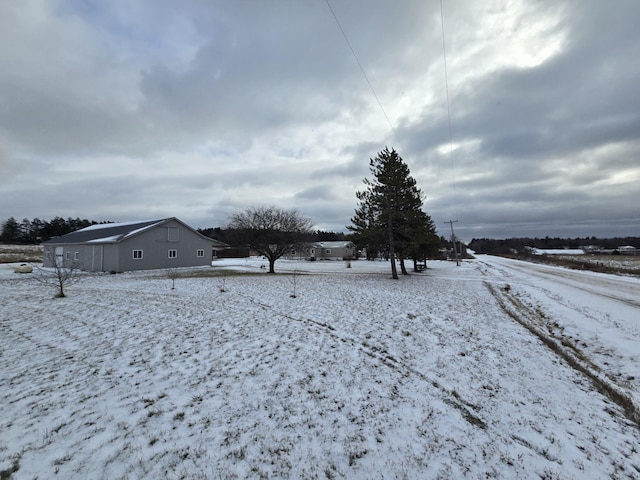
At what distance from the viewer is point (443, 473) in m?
3.31

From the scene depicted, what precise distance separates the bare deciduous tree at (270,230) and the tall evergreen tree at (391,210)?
25.6 ft

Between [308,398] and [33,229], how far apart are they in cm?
11280

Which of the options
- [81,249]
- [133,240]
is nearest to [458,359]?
[133,240]

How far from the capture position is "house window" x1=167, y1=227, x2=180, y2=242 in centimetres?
3161

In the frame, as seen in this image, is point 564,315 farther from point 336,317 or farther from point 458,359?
point 336,317

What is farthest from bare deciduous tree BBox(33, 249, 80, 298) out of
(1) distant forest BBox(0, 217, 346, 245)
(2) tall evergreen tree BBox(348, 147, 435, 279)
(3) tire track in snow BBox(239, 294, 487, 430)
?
(1) distant forest BBox(0, 217, 346, 245)

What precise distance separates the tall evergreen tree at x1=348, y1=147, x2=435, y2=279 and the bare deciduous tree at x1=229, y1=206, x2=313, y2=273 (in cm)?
781

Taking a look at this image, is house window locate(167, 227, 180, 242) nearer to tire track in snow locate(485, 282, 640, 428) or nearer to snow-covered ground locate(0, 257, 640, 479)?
snow-covered ground locate(0, 257, 640, 479)

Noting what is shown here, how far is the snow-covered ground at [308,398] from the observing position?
11.2ft

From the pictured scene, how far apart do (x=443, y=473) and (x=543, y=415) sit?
Answer: 248 centimetres

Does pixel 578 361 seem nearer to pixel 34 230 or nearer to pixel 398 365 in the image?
pixel 398 365

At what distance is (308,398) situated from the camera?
4754 millimetres

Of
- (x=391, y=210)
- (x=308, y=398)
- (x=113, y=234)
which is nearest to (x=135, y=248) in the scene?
(x=113, y=234)

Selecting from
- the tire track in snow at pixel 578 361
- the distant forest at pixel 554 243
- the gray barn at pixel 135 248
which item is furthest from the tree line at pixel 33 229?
the distant forest at pixel 554 243
